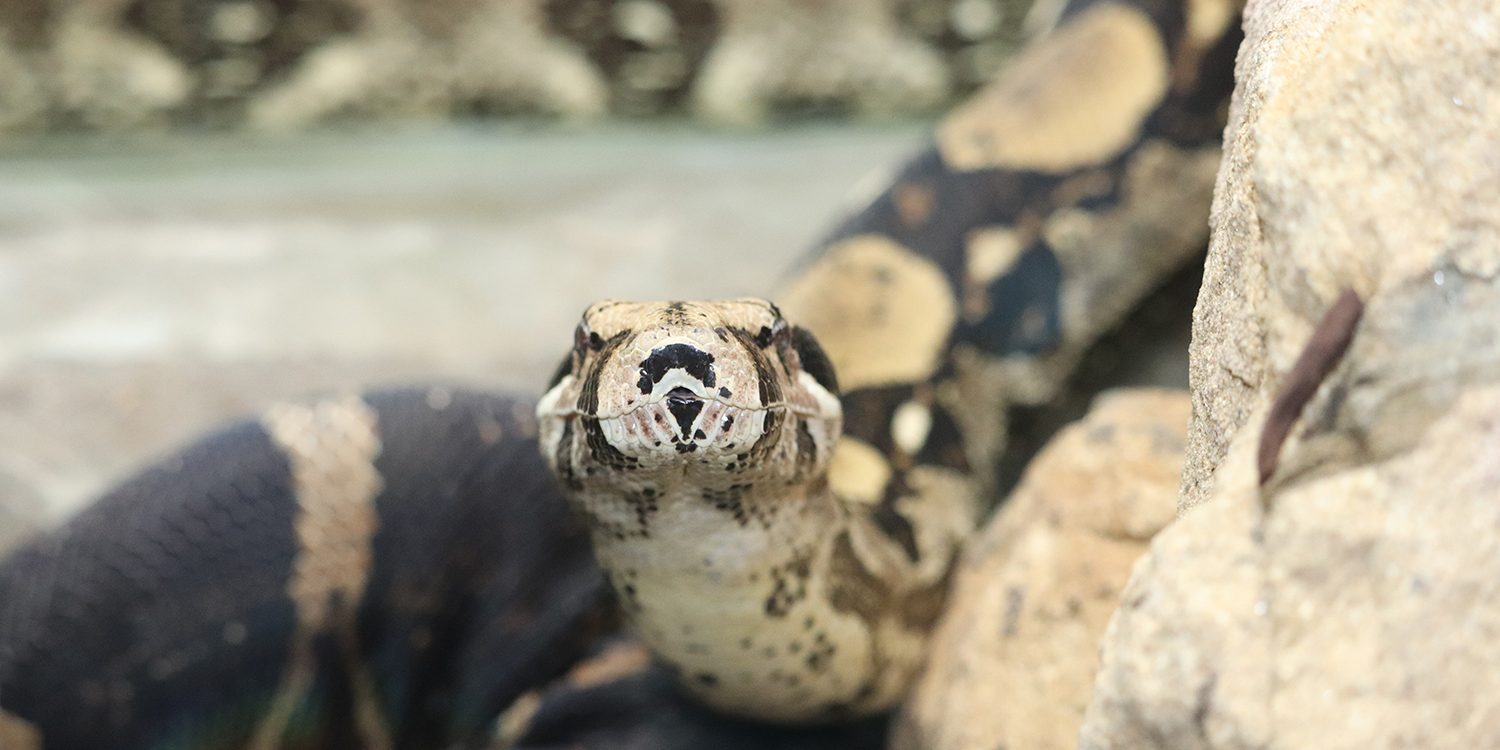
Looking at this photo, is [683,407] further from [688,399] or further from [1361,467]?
[1361,467]

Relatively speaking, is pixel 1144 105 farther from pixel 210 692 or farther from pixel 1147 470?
pixel 210 692

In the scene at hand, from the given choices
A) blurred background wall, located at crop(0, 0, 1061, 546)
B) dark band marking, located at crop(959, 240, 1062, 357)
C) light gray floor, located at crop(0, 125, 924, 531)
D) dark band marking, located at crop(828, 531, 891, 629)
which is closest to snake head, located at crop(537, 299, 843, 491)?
dark band marking, located at crop(828, 531, 891, 629)

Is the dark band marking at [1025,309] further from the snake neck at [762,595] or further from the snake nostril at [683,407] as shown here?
the snake nostril at [683,407]

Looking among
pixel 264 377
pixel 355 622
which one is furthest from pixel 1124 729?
pixel 264 377

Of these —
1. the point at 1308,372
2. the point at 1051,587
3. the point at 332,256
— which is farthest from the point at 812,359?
the point at 332,256

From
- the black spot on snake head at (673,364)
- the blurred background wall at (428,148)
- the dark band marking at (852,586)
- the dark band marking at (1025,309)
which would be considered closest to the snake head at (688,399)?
the black spot on snake head at (673,364)

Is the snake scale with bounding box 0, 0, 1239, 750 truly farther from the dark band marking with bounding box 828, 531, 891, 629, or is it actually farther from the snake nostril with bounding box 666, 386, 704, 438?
the snake nostril with bounding box 666, 386, 704, 438
